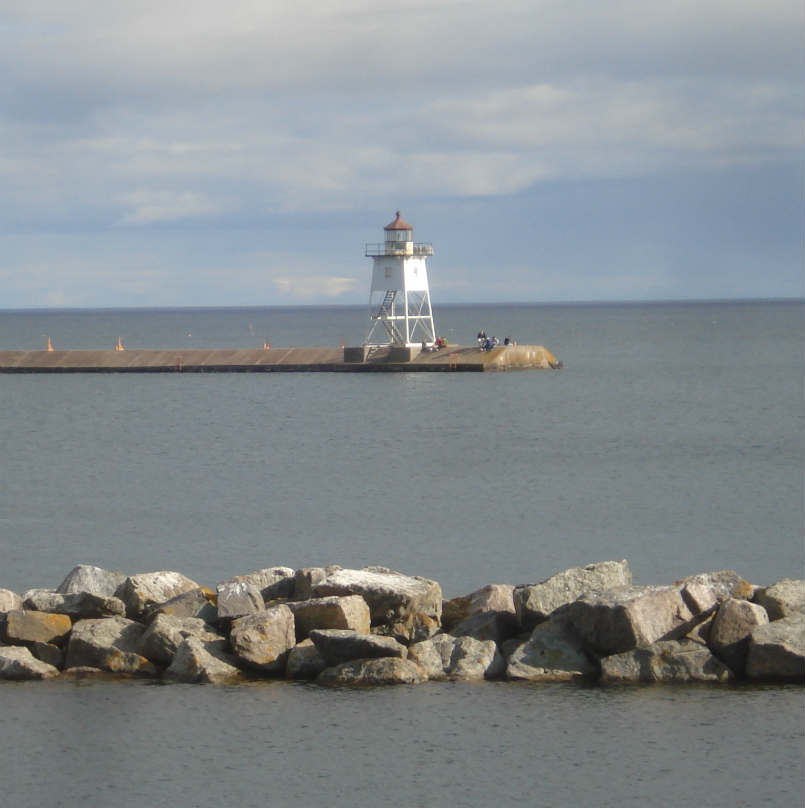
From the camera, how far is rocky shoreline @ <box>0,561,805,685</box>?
17.9 m

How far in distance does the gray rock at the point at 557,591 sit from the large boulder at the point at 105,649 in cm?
478

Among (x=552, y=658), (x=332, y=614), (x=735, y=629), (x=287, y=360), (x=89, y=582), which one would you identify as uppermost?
(x=287, y=360)

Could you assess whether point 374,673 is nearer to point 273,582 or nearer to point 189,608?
point 189,608

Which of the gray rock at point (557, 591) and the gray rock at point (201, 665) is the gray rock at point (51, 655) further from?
the gray rock at point (557, 591)

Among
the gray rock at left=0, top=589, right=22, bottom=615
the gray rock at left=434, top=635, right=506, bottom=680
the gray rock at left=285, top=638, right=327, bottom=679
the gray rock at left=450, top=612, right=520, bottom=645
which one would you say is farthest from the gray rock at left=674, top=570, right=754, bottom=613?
the gray rock at left=0, top=589, right=22, bottom=615

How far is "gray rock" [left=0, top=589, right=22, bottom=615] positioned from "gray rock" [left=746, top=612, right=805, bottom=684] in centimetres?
981

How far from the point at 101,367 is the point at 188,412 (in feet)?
102

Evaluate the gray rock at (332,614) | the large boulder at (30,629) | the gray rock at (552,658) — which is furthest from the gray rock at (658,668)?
the large boulder at (30,629)

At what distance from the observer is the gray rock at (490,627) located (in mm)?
18922

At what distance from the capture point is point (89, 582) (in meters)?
20.4

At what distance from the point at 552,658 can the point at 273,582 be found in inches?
177

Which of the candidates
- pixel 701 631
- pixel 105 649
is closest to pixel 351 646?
pixel 105 649

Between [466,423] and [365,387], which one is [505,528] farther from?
[365,387]

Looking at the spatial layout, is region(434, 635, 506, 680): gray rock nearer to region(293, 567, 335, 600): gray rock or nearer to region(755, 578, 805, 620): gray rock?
region(293, 567, 335, 600): gray rock
